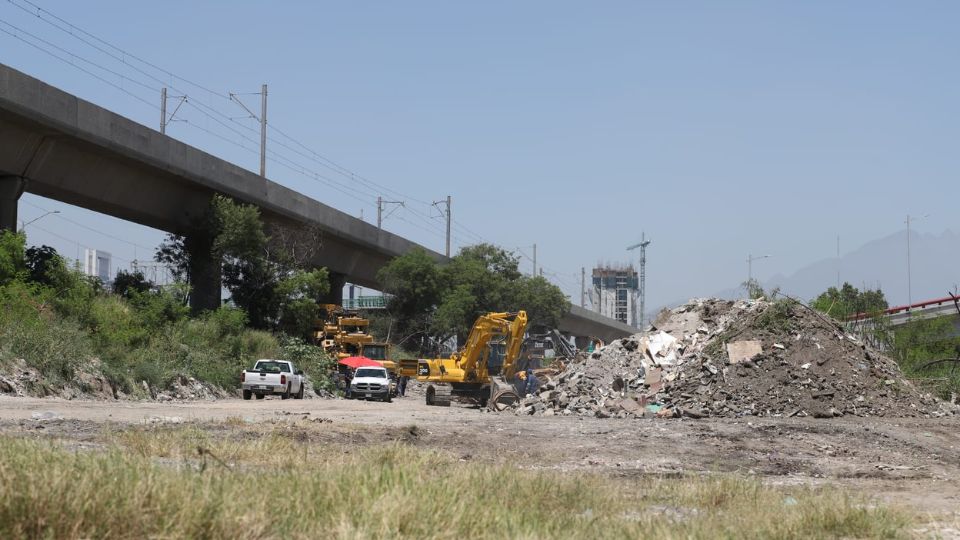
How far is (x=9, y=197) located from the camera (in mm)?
40375

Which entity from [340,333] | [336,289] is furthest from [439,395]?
[336,289]

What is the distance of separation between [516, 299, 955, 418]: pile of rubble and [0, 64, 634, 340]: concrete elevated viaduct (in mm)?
19333

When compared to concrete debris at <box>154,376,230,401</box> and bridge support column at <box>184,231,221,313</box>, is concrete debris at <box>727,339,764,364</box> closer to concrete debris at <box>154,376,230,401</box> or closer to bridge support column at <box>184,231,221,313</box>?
concrete debris at <box>154,376,230,401</box>

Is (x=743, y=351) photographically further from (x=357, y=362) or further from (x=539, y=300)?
(x=539, y=300)

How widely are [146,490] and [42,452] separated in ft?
5.54

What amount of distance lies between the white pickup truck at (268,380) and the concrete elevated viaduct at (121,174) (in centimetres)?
974

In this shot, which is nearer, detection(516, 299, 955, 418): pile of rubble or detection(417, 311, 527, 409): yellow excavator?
detection(516, 299, 955, 418): pile of rubble

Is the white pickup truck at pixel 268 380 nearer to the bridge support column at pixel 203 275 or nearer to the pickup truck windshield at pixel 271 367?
the pickup truck windshield at pixel 271 367

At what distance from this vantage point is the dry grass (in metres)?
6.61

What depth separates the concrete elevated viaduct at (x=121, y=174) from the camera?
39156 mm

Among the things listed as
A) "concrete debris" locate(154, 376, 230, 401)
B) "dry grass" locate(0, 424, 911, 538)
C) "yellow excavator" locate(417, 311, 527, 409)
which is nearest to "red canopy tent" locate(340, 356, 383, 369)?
"yellow excavator" locate(417, 311, 527, 409)

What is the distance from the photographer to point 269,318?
61281 mm

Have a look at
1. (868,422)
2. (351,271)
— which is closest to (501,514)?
(868,422)

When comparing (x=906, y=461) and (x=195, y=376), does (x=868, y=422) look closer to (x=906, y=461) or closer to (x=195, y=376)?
(x=906, y=461)
